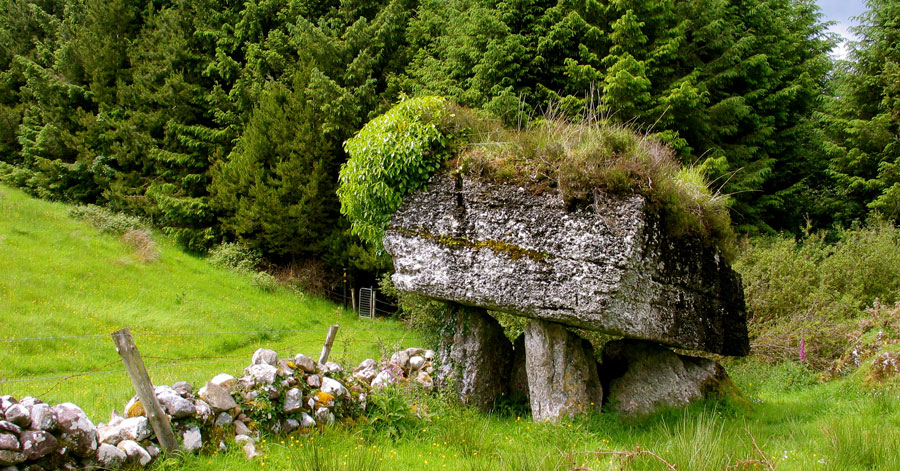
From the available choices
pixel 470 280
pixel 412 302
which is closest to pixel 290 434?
pixel 470 280

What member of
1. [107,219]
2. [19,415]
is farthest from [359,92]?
[19,415]

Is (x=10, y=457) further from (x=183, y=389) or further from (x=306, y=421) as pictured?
(x=306, y=421)

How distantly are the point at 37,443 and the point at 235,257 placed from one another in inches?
790

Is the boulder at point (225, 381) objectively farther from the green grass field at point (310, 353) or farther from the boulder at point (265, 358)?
the green grass field at point (310, 353)

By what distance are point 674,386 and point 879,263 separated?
981 centimetres

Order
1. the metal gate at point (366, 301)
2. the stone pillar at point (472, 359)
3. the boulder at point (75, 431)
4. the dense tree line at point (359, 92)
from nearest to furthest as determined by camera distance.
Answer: the boulder at point (75, 431)
the stone pillar at point (472, 359)
the dense tree line at point (359, 92)
the metal gate at point (366, 301)

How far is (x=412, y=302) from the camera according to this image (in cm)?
1591

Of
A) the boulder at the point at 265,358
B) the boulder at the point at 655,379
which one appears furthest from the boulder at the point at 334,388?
the boulder at the point at 655,379

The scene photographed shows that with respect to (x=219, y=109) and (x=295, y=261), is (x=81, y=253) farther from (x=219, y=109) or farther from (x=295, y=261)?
(x=219, y=109)

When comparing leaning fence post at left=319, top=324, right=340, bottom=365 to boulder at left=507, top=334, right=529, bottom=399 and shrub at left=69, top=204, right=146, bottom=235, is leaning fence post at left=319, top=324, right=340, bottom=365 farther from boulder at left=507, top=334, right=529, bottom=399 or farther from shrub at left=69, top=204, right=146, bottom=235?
shrub at left=69, top=204, right=146, bottom=235

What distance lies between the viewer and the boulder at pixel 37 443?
5172 mm

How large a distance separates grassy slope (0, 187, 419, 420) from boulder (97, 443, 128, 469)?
2.46m

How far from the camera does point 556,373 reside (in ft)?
29.0

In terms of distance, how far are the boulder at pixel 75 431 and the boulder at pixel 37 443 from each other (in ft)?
0.39
